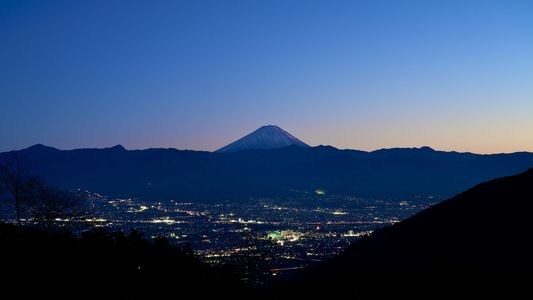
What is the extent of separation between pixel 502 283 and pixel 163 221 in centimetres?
8203

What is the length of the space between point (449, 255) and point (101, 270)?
17.7 m

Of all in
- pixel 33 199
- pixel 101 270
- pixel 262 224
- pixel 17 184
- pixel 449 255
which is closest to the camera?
pixel 101 270

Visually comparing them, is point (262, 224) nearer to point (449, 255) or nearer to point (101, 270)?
point (449, 255)

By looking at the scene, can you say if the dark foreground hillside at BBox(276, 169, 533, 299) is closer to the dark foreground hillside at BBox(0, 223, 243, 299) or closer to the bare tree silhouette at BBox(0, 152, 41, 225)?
the dark foreground hillside at BBox(0, 223, 243, 299)

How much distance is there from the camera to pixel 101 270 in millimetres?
14914

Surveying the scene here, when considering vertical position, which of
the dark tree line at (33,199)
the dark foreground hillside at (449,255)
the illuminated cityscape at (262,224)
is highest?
the dark tree line at (33,199)

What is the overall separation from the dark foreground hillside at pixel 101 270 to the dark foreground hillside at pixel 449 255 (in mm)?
3755

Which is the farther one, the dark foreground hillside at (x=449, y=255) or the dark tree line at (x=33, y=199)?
the dark tree line at (x=33, y=199)

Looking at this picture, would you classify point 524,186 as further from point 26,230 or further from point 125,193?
point 125,193

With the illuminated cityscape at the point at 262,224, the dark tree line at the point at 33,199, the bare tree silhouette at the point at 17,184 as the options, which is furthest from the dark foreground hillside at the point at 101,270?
the illuminated cityscape at the point at 262,224

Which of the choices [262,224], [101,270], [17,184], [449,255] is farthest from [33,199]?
[262,224]

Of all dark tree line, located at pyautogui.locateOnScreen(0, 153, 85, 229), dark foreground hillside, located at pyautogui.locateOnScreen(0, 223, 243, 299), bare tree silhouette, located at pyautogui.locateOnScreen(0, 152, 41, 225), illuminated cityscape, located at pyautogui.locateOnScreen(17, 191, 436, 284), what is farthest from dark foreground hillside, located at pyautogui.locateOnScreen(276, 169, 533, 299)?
bare tree silhouette, located at pyautogui.locateOnScreen(0, 152, 41, 225)

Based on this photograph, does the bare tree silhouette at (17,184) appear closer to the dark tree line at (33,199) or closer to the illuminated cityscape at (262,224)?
the dark tree line at (33,199)

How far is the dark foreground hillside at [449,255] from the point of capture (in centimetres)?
1493
